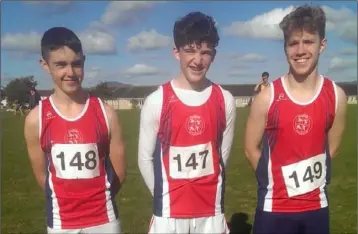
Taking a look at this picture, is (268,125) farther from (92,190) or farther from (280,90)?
(92,190)

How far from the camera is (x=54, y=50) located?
3811 mm

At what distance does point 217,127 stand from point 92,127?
963mm

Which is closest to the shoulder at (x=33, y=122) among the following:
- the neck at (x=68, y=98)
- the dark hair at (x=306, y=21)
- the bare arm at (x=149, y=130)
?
the neck at (x=68, y=98)

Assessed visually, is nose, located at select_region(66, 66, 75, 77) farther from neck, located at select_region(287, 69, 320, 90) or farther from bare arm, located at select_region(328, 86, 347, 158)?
bare arm, located at select_region(328, 86, 347, 158)

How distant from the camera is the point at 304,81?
383 cm

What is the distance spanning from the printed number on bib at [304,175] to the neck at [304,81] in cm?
55

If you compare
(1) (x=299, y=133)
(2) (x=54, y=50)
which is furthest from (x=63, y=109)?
(1) (x=299, y=133)

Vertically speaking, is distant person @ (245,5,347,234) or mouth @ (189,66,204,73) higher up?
mouth @ (189,66,204,73)

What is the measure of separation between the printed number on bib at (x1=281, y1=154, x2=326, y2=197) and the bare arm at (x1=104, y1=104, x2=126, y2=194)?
4.20ft

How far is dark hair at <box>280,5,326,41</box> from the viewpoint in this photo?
3.83 metres

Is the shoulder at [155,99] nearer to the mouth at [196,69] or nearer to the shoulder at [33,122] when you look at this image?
the mouth at [196,69]

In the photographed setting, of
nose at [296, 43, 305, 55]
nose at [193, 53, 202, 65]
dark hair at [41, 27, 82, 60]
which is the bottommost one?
nose at [193, 53, 202, 65]

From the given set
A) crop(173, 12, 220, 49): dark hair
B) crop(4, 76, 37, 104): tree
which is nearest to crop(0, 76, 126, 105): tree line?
crop(4, 76, 37, 104): tree

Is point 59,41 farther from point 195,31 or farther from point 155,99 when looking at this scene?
point 195,31
